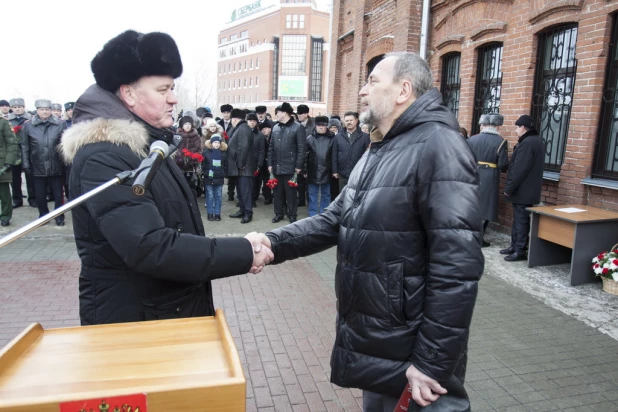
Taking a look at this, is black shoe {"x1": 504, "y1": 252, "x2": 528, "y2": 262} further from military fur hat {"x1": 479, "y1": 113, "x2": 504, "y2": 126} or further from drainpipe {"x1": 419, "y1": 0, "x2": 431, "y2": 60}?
drainpipe {"x1": 419, "y1": 0, "x2": 431, "y2": 60}

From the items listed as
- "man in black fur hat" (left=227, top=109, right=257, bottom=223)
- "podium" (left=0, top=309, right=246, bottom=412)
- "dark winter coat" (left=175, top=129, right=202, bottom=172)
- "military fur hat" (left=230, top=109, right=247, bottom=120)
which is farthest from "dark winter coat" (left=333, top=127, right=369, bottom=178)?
"podium" (left=0, top=309, right=246, bottom=412)

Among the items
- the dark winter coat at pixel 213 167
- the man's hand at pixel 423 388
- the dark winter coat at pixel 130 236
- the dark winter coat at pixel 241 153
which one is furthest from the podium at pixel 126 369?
the dark winter coat at pixel 241 153

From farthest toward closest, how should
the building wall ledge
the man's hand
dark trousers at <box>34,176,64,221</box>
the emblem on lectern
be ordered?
dark trousers at <box>34,176,64,221</box> < the building wall ledge < the man's hand < the emblem on lectern

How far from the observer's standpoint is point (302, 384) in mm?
3705

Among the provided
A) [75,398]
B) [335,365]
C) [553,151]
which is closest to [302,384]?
[335,365]

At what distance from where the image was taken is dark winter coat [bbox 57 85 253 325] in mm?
1893

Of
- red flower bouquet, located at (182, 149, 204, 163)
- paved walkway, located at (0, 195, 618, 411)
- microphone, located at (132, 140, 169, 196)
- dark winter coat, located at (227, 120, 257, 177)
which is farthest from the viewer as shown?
red flower bouquet, located at (182, 149, 204, 163)

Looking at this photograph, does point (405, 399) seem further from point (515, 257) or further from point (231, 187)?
point (231, 187)

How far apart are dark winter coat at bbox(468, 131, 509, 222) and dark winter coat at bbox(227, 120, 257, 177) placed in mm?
4295

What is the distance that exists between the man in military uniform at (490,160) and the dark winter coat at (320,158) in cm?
291

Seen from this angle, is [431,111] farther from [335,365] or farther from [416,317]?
[335,365]

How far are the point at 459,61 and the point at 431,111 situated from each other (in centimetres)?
847

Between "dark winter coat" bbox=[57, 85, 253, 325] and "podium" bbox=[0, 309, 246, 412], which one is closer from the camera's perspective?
"podium" bbox=[0, 309, 246, 412]

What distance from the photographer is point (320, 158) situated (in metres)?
9.68
